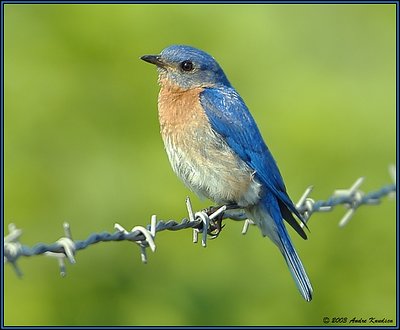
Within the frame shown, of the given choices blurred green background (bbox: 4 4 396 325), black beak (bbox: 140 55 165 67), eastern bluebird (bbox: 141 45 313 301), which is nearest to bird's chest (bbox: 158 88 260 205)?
eastern bluebird (bbox: 141 45 313 301)

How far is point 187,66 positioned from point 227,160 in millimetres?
788

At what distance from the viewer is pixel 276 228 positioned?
199 inches

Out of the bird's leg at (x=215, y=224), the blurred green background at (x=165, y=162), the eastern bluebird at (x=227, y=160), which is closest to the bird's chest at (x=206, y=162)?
the eastern bluebird at (x=227, y=160)

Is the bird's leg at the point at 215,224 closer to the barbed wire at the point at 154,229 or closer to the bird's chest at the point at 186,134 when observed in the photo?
the barbed wire at the point at 154,229

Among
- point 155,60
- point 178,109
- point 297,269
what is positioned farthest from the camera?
point 155,60

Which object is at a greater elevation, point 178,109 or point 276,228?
point 178,109

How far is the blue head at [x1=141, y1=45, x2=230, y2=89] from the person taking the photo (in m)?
5.50

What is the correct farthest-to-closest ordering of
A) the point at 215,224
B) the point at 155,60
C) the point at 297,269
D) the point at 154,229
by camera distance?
1. the point at 155,60
2. the point at 215,224
3. the point at 297,269
4. the point at 154,229

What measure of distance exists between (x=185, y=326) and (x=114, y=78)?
2.07 m

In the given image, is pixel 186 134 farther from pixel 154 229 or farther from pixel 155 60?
pixel 154 229

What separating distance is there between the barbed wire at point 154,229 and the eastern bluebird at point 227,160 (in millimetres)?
140

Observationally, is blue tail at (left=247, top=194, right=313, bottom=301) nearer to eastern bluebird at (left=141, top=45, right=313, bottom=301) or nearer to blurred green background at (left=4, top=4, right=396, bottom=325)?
eastern bluebird at (left=141, top=45, right=313, bottom=301)

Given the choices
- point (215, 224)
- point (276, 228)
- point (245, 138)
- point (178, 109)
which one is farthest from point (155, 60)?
point (276, 228)

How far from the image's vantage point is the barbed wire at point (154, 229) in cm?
318
